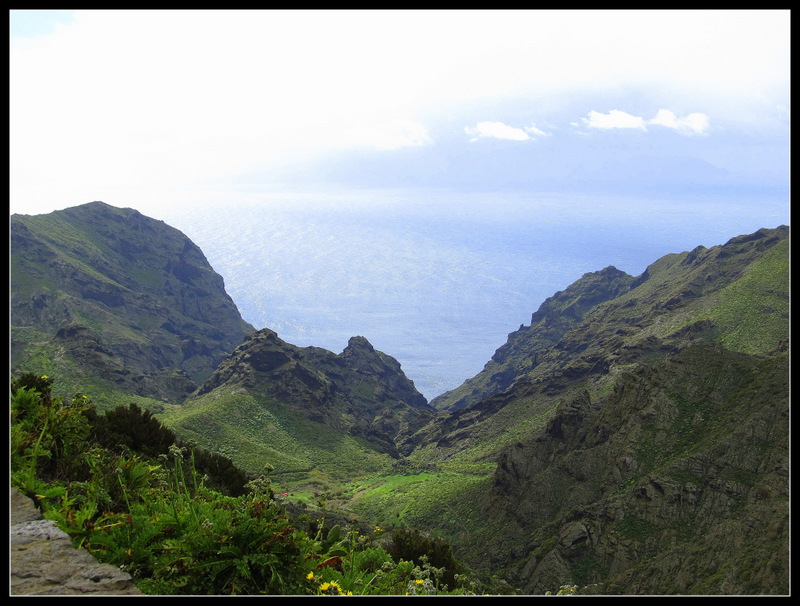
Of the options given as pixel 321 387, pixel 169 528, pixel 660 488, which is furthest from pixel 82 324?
pixel 169 528

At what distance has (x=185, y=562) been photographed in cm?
740

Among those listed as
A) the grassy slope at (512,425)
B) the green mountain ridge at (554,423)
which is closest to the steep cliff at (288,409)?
the green mountain ridge at (554,423)

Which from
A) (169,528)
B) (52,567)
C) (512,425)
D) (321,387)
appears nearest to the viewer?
(52,567)

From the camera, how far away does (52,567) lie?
6738 mm

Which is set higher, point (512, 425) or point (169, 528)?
point (169, 528)

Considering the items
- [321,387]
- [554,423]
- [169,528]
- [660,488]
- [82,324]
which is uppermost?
[82,324]

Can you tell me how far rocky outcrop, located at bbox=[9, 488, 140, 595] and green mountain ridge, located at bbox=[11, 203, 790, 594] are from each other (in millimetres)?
8171

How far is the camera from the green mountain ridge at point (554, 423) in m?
39.1

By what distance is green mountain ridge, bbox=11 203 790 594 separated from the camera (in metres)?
39.1

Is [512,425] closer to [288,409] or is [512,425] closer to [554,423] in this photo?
[288,409]

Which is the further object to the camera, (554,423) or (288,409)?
(288,409)

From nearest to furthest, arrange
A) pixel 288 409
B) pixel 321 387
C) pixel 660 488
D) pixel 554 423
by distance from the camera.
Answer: pixel 660 488 → pixel 554 423 → pixel 288 409 → pixel 321 387

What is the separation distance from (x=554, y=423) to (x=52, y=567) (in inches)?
2589

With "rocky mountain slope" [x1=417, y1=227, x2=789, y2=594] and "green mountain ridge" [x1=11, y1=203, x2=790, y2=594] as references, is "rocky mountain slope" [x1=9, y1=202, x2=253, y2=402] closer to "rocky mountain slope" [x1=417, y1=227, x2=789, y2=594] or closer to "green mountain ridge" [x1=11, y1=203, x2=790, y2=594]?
"green mountain ridge" [x1=11, y1=203, x2=790, y2=594]
